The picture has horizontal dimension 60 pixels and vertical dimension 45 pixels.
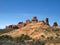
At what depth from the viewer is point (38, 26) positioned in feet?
327

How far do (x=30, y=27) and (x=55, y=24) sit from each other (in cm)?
1602

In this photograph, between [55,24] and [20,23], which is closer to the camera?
[55,24]

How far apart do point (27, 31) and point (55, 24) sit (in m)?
19.2

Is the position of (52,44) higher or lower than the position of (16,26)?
lower

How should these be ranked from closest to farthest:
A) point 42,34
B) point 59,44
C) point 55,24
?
point 59,44 < point 42,34 < point 55,24

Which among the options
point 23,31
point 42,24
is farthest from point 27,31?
point 42,24

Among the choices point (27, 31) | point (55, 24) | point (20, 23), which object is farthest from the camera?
point (20, 23)

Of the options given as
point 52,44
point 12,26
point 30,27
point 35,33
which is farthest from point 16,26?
point 52,44

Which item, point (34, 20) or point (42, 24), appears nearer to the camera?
point (42, 24)

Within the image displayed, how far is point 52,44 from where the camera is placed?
36062 mm

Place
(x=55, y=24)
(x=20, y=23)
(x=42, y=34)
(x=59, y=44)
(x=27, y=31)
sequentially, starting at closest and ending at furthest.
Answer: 1. (x=59, y=44)
2. (x=42, y=34)
3. (x=27, y=31)
4. (x=55, y=24)
5. (x=20, y=23)

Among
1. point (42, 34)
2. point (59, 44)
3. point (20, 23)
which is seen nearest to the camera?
point (59, 44)

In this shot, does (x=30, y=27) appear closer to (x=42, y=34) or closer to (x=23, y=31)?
(x=23, y=31)

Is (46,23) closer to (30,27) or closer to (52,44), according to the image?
(30,27)
